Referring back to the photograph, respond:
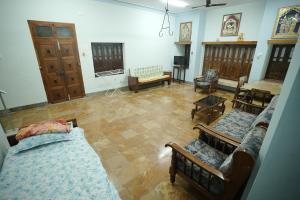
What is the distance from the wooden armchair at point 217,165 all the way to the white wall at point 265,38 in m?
4.14

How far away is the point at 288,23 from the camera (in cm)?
409

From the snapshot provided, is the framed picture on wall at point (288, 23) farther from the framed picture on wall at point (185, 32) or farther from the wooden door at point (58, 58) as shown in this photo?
the wooden door at point (58, 58)

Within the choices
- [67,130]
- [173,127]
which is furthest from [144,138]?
[67,130]

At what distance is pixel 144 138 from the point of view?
9.80ft

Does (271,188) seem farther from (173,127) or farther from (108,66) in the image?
(108,66)

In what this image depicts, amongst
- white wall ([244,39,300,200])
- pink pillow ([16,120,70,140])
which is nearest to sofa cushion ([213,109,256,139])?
white wall ([244,39,300,200])

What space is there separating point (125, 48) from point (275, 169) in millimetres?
5559

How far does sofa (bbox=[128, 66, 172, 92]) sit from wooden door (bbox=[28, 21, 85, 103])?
1.85 metres

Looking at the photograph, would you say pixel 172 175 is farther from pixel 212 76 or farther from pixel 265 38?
pixel 265 38

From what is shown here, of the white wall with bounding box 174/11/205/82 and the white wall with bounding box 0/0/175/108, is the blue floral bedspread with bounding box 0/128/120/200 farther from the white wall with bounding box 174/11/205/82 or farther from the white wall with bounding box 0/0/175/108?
the white wall with bounding box 174/11/205/82

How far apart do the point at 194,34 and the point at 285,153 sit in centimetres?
636

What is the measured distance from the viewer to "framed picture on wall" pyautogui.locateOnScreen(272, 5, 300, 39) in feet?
12.9

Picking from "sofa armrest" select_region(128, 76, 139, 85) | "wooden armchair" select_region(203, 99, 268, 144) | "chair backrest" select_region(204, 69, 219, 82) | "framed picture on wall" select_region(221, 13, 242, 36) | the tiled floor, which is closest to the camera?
the tiled floor

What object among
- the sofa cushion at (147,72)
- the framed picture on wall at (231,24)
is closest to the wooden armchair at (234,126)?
the framed picture on wall at (231,24)
